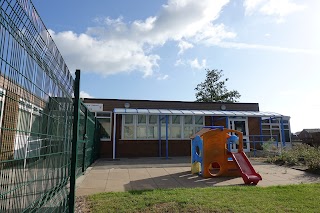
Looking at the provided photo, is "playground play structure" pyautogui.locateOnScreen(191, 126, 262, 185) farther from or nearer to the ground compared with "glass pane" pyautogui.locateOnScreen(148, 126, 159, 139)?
nearer to the ground

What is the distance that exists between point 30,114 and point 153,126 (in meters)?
15.3

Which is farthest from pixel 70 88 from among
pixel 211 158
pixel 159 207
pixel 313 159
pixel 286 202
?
pixel 313 159

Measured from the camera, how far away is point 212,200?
17.4 feet

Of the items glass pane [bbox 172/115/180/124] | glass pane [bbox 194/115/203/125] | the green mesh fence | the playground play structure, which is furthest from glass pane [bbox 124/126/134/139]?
the green mesh fence

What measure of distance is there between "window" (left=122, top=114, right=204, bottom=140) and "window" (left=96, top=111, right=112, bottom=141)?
100 centimetres

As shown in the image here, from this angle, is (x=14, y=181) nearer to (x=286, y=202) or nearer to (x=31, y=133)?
(x=31, y=133)

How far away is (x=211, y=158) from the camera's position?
8.86 m

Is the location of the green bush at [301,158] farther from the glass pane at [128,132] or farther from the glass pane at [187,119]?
the glass pane at [128,132]

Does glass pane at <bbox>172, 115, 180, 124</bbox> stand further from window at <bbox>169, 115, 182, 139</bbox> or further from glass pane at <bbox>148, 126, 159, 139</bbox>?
glass pane at <bbox>148, 126, 159, 139</bbox>

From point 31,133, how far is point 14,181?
48cm

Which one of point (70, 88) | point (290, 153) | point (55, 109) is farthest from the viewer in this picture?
point (290, 153)

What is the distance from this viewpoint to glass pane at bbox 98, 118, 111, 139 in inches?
663

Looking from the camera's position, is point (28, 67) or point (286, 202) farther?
point (286, 202)

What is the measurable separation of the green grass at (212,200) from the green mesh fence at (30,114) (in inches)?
67.6
